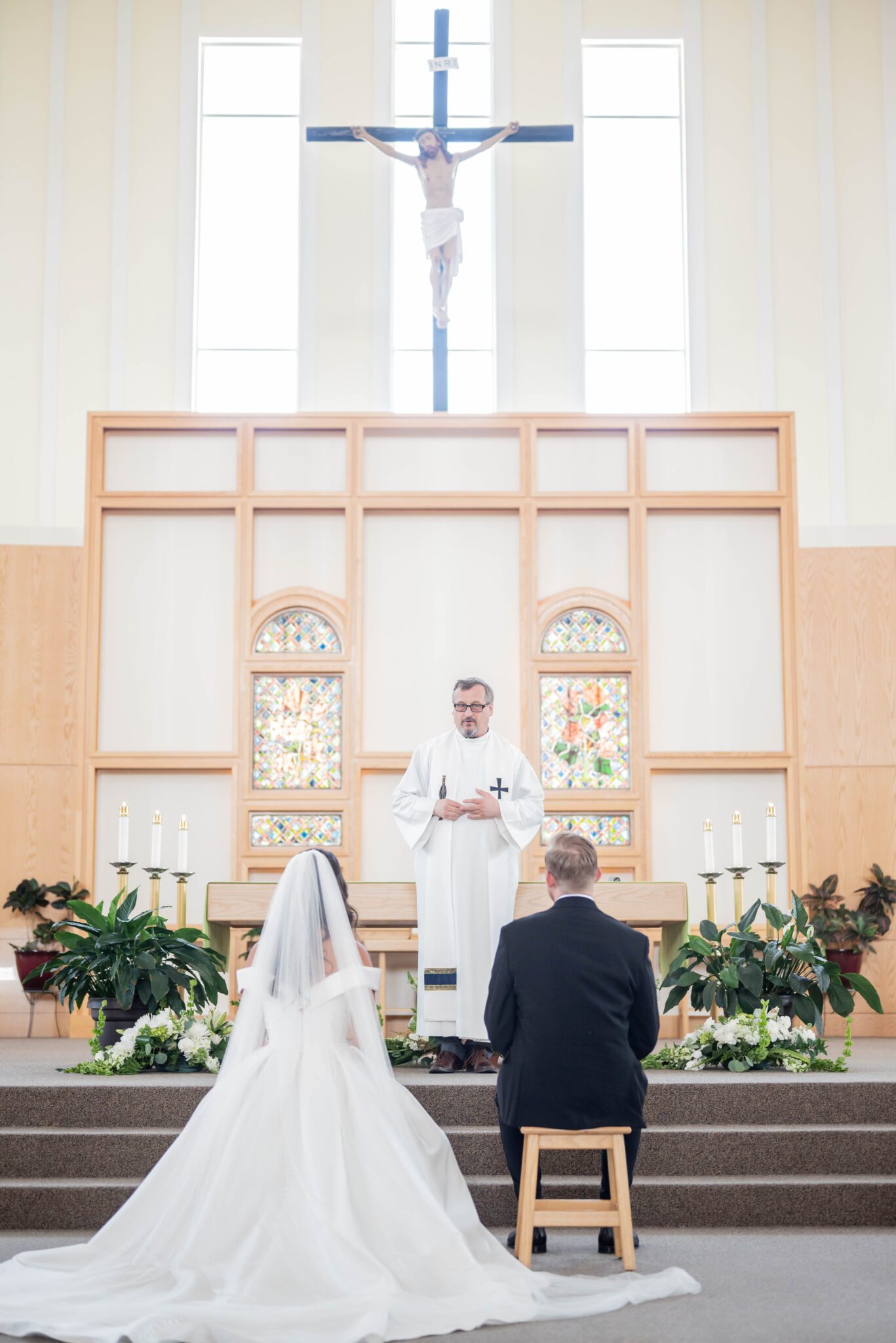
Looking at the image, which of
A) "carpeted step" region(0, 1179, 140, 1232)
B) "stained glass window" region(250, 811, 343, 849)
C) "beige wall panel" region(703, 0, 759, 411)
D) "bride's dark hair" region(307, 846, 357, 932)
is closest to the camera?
"bride's dark hair" region(307, 846, 357, 932)

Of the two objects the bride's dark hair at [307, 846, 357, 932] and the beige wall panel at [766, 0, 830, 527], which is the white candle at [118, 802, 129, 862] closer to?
the bride's dark hair at [307, 846, 357, 932]

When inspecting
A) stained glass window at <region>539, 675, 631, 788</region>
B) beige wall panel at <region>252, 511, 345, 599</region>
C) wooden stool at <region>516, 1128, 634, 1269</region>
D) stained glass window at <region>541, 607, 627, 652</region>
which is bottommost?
wooden stool at <region>516, 1128, 634, 1269</region>

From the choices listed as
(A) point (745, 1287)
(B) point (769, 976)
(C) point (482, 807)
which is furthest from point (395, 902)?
(A) point (745, 1287)

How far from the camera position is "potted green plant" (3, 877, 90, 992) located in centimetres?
884

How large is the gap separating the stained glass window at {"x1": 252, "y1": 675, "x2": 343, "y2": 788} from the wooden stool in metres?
4.81

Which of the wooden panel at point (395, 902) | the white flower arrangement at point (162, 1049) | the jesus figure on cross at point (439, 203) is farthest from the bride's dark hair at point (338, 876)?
the jesus figure on cross at point (439, 203)

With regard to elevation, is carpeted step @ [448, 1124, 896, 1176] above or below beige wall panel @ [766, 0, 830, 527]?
below

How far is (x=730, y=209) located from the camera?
10.8 m

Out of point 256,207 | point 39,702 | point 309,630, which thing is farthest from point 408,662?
point 256,207

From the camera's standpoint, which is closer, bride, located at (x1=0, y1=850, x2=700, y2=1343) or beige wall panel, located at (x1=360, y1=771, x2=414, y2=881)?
bride, located at (x1=0, y1=850, x2=700, y2=1343)

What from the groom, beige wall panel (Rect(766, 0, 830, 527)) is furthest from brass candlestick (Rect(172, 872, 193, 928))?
beige wall panel (Rect(766, 0, 830, 527))

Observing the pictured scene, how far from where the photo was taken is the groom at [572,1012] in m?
4.36

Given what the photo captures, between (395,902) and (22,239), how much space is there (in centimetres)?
639

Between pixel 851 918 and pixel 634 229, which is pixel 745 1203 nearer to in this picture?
pixel 851 918
